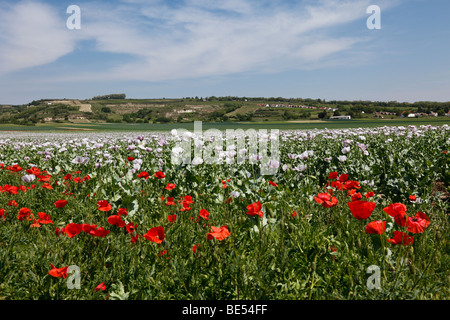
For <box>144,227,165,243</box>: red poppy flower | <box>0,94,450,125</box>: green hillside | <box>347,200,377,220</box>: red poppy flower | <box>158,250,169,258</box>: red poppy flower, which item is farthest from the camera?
<box>0,94,450,125</box>: green hillside

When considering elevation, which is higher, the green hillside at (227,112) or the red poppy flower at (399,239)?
the green hillside at (227,112)

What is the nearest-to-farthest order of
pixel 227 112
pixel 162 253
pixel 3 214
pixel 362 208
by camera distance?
pixel 362 208, pixel 162 253, pixel 3 214, pixel 227 112

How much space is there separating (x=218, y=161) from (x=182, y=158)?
2.95 ft

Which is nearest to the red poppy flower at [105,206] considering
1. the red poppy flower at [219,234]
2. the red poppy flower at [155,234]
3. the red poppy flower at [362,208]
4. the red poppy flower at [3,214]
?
the red poppy flower at [155,234]

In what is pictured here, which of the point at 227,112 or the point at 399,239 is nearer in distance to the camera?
the point at 399,239

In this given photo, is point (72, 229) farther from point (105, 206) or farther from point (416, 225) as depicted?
point (416, 225)

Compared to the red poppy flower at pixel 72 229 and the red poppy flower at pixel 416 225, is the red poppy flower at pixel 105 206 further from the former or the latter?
the red poppy flower at pixel 416 225

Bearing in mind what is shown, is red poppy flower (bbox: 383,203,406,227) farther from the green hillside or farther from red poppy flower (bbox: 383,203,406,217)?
the green hillside

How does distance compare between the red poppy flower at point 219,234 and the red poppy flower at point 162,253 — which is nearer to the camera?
the red poppy flower at point 219,234

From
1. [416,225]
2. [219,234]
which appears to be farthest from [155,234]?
[416,225]

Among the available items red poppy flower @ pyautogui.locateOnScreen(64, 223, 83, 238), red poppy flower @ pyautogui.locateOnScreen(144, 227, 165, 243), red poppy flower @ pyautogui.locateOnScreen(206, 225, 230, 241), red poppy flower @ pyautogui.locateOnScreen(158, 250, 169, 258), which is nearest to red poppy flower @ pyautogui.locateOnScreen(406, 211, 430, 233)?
red poppy flower @ pyautogui.locateOnScreen(206, 225, 230, 241)

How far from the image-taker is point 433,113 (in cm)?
7194
